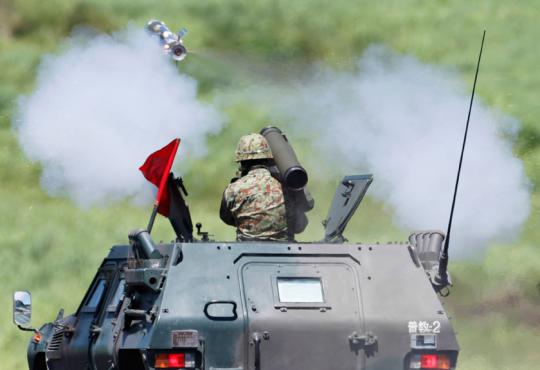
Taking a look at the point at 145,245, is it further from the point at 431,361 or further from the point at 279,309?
the point at 431,361

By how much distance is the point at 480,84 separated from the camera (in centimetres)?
2098

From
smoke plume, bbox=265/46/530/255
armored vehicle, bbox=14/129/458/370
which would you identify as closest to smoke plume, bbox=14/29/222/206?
smoke plume, bbox=265/46/530/255

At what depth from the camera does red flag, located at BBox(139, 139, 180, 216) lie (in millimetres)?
13555

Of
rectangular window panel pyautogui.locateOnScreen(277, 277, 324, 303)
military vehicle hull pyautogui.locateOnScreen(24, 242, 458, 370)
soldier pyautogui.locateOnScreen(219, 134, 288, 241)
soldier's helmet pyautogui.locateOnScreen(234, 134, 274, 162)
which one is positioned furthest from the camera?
soldier's helmet pyautogui.locateOnScreen(234, 134, 274, 162)

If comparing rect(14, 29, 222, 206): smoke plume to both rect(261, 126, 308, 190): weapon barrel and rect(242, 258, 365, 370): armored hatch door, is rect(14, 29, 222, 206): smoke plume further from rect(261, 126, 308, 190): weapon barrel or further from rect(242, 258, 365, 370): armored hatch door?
rect(242, 258, 365, 370): armored hatch door

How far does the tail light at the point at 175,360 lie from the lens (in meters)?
11.0

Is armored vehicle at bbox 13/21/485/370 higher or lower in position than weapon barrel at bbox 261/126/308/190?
lower

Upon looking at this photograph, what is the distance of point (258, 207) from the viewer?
1287cm

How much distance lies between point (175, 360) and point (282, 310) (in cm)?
92

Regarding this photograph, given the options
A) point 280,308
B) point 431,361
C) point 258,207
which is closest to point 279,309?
point 280,308

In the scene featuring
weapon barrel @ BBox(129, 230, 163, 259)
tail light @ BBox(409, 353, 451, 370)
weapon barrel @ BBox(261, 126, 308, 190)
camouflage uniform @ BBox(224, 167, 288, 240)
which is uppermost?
weapon barrel @ BBox(261, 126, 308, 190)

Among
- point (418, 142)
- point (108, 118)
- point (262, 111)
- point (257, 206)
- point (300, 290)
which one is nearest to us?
point (300, 290)

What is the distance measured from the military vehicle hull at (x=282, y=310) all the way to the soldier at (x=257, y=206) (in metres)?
1.07

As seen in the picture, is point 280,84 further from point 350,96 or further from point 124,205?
point 124,205
